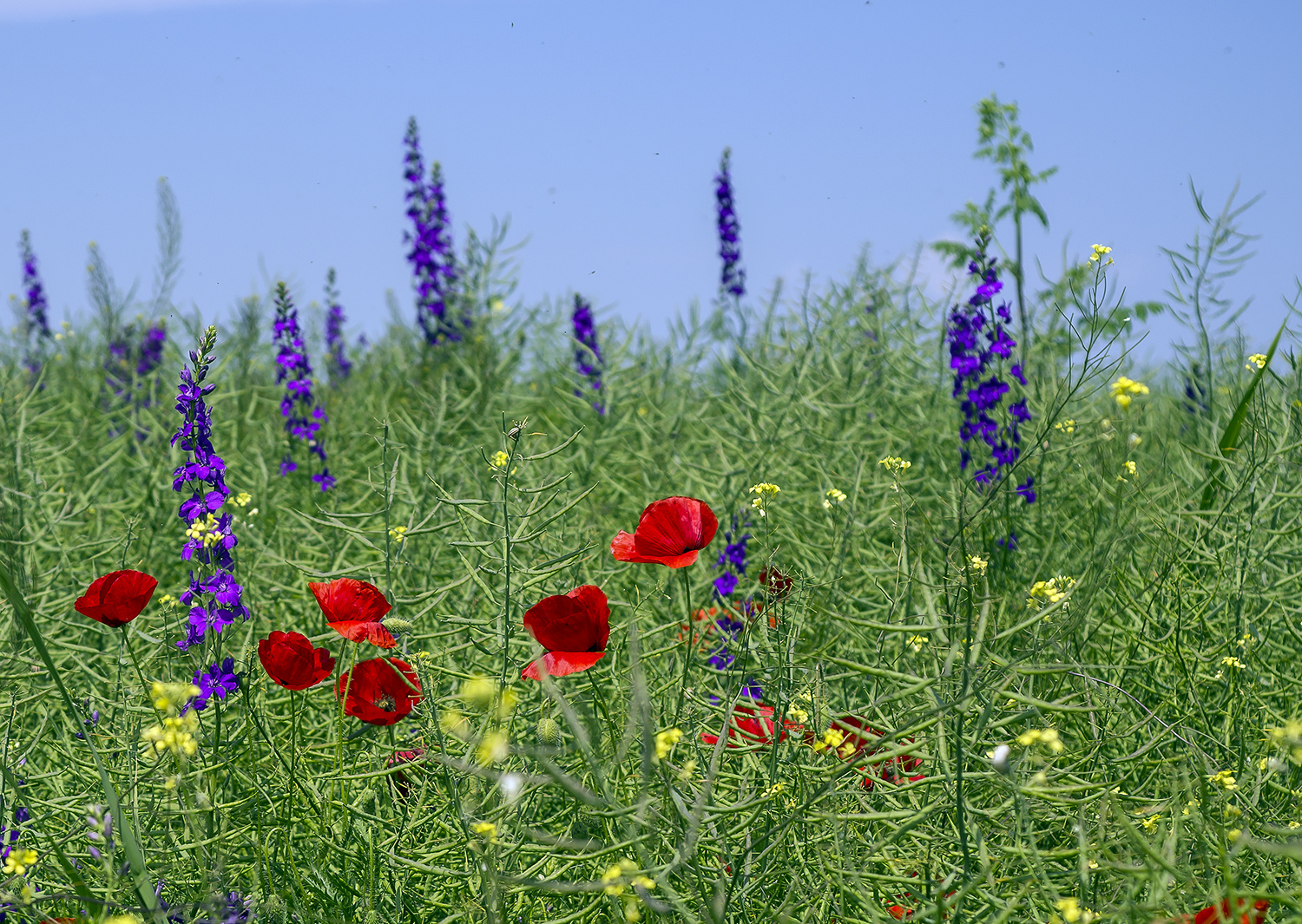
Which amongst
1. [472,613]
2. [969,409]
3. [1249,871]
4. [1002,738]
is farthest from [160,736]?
[969,409]

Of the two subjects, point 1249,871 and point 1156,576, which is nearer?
point 1249,871

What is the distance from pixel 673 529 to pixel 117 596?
909 millimetres

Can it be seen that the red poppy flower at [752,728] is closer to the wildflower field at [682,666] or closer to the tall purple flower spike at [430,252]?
the wildflower field at [682,666]

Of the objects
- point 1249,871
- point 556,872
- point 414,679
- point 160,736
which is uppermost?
point 160,736

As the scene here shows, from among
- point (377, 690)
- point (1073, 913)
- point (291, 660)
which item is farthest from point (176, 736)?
point (1073, 913)

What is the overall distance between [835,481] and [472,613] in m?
1.43

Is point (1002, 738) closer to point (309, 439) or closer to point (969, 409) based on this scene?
point (969, 409)

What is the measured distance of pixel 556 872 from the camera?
4.74 feet

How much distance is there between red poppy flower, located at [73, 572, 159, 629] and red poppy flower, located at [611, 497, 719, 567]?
778 mm

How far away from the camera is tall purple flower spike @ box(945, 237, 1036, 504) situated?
3074mm

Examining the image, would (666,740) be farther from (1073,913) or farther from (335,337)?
(335,337)

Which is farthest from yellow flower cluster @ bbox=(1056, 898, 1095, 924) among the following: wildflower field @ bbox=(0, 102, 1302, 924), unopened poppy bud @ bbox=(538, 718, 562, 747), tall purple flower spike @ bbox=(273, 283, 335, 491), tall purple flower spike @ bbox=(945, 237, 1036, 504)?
tall purple flower spike @ bbox=(273, 283, 335, 491)

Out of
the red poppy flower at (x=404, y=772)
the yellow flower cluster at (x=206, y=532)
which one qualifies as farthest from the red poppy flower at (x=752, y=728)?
the yellow flower cluster at (x=206, y=532)

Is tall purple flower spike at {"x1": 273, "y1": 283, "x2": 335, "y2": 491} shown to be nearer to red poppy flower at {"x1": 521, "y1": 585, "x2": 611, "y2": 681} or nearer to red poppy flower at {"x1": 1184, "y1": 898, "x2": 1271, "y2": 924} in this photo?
red poppy flower at {"x1": 521, "y1": 585, "x2": 611, "y2": 681}
